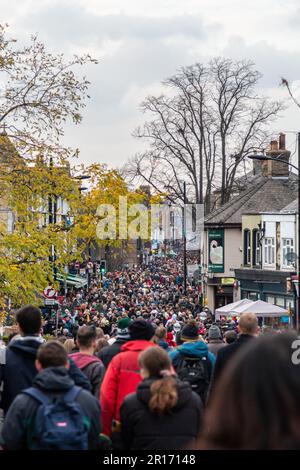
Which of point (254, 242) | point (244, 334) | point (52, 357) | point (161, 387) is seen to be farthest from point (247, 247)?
point (52, 357)

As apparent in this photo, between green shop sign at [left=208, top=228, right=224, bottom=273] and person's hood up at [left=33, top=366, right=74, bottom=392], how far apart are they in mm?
52385

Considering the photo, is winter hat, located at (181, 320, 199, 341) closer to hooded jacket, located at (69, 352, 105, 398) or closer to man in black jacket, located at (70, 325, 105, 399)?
man in black jacket, located at (70, 325, 105, 399)

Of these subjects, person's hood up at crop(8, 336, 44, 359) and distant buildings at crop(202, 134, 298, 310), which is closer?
person's hood up at crop(8, 336, 44, 359)

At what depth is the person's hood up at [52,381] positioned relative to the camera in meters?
6.09

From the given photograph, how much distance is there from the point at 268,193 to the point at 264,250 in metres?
5.87

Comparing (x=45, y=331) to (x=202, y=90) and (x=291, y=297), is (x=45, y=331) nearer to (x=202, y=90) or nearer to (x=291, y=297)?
(x=291, y=297)

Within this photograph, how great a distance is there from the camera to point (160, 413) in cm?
666

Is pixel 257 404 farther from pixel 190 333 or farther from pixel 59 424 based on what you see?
pixel 190 333

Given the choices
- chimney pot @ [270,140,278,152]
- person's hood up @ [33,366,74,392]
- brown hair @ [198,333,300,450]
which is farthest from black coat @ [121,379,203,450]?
chimney pot @ [270,140,278,152]

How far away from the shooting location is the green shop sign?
58531mm

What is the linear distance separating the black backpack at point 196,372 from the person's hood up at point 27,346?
82.8 inches

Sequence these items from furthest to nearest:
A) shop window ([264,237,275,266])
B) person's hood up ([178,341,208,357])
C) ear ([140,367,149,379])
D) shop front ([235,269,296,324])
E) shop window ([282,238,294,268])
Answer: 1. shop window ([264,237,275,266])
2. shop front ([235,269,296,324])
3. shop window ([282,238,294,268])
4. person's hood up ([178,341,208,357])
5. ear ([140,367,149,379])

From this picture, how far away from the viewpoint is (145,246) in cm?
16112

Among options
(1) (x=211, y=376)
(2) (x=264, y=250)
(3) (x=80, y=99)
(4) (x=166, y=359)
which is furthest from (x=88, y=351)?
(2) (x=264, y=250)
